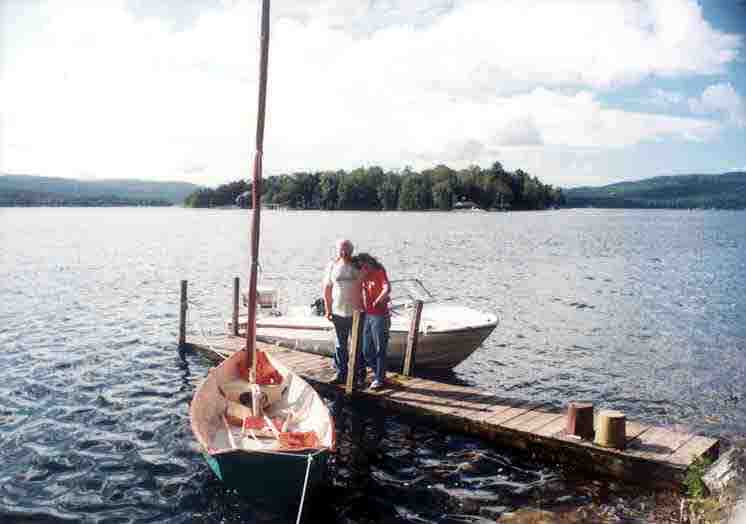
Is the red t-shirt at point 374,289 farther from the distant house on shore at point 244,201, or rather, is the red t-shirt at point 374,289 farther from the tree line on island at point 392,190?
the tree line on island at point 392,190

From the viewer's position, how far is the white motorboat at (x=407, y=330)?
15.3 meters

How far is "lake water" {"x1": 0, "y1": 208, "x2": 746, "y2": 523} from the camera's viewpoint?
952cm

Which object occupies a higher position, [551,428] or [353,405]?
[551,428]

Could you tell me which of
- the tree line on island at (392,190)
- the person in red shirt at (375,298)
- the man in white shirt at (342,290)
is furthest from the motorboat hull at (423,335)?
the tree line on island at (392,190)

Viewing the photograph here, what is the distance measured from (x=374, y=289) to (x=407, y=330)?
11.1 feet

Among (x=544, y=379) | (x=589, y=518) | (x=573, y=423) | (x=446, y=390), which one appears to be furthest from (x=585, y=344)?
(x=589, y=518)

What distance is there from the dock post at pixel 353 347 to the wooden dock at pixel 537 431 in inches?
10.2

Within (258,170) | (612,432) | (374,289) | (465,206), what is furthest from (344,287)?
(465,206)

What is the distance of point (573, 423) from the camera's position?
1043 centimetres

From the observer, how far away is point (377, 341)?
12.5m

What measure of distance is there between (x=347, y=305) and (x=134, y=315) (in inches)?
608

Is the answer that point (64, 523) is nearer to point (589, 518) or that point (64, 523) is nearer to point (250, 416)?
point (250, 416)

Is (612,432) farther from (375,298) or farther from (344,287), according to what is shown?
(344,287)

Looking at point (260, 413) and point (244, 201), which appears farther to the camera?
point (244, 201)
